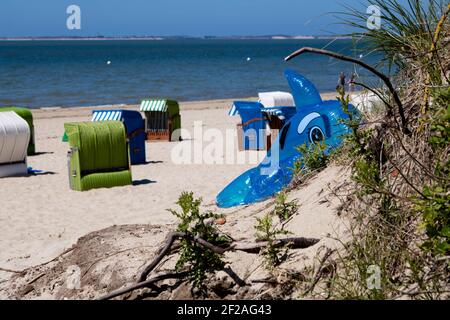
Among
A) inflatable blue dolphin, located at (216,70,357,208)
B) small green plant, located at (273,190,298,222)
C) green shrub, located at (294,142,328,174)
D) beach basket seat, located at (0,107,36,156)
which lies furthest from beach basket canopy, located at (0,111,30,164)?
small green plant, located at (273,190,298,222)

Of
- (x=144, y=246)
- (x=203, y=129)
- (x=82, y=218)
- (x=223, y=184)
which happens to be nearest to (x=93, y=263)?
(x=144, y=246)

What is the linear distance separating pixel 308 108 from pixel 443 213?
14.7 ft

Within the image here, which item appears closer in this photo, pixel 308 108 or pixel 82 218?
pixel 308 108

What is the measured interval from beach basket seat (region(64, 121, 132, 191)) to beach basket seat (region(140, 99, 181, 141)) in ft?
18.6

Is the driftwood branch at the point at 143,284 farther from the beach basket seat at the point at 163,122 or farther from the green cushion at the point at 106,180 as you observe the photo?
the beach basket seat at the point at 163,122

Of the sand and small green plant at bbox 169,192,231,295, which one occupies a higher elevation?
small green plant at bbox 169,192,231,295

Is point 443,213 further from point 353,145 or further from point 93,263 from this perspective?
point 93,263

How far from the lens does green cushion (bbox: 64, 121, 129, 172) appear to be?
430 inches

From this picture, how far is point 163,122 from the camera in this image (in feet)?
56.5

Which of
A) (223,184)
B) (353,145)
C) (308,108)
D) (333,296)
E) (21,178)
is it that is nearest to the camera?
(333,296)

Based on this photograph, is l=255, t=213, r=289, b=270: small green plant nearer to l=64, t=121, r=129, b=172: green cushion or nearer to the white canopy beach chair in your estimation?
l=64, t=121, r=129, b=172: green cushion

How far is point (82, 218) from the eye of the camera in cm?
910

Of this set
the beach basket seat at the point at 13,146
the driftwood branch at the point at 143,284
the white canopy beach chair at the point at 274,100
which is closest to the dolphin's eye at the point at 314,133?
the driftwood branch at the point at 143,284
